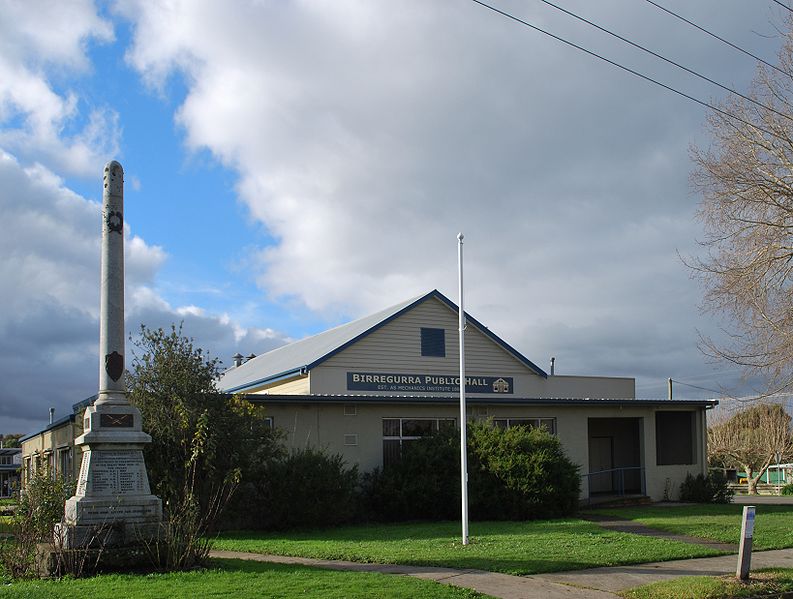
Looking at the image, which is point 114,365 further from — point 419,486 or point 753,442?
point 753,442

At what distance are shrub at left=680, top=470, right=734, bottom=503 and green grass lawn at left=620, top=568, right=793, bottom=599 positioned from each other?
16.5 metres

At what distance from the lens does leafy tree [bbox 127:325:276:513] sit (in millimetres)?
19125

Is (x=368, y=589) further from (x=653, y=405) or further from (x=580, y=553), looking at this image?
(x=653, y=405)

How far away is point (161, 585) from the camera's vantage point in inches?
437

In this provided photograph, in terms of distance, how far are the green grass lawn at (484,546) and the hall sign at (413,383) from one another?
1025 centimetres

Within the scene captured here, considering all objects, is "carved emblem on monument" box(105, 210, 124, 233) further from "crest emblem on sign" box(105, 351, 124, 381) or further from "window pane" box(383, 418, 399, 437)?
"window pane" box(383, 418, 399, 437)

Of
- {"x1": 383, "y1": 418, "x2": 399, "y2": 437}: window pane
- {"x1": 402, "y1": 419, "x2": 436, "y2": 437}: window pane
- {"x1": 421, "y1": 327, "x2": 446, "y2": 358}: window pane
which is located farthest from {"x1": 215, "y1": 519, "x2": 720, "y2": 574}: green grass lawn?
{"x1": 421, "y1": 327, "x2": 446, "y2": 358}: window pane

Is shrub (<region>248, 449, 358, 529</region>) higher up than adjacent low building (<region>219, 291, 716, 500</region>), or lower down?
lower down

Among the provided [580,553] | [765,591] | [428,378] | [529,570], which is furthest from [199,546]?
[428,378]

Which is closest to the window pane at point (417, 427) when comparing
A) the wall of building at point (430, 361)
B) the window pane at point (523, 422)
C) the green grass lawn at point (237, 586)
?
the window pane at point (523, 422)

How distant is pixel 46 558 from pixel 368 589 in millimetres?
4678

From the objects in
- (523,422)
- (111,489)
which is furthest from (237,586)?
(523,422)

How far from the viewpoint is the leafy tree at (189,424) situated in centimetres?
1912

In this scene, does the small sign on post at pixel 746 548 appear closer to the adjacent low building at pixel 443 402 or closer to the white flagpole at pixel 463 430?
the white flagpole at pixel 463 430
